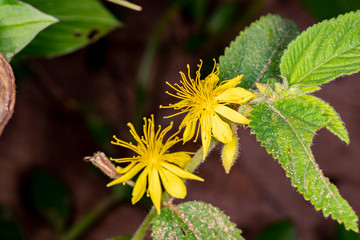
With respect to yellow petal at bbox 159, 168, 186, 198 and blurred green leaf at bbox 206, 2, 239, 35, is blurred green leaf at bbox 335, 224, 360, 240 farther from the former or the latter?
blurred green leaf at bbox 206, 2, 239, 35

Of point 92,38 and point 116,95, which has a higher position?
point 92,38

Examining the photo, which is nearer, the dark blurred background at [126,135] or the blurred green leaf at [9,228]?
the blurred green leaf at [9,228]

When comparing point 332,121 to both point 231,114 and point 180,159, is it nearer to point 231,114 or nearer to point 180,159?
point 231,114

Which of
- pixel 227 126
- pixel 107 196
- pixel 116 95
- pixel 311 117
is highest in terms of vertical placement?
pixel 311 117

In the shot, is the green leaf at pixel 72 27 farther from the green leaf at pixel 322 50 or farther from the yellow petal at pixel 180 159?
the green leaf at pixel 322 50

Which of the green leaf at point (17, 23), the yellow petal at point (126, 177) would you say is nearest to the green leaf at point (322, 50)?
the yellow petal at point (126, 177)

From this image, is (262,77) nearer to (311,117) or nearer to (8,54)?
(311,117)

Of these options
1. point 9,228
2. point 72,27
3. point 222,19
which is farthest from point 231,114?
point 222,19

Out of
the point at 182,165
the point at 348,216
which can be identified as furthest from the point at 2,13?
the point at 348,216
